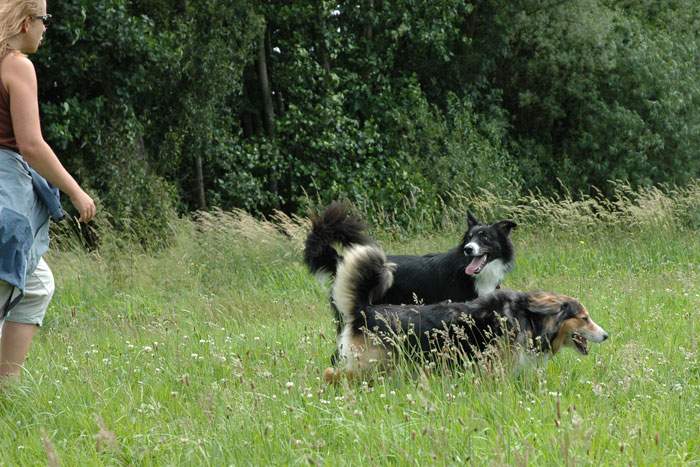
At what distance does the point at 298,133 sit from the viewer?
18141 mm

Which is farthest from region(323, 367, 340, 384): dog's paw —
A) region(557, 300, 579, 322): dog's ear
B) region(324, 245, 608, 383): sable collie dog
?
region(557, 300, 579, 322): dog's ear

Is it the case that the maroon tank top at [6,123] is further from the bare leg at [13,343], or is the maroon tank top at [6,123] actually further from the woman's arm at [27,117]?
the bare leg at [13,343]

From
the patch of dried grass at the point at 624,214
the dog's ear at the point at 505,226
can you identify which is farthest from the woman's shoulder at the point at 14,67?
the patch of dried grass at the point at 624,214

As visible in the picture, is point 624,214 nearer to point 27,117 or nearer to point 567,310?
point 567,310

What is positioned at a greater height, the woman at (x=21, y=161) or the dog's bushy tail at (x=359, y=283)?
the woman at (x=21, y=161)

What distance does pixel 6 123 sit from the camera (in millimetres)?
4273

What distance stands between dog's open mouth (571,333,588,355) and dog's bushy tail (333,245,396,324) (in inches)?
47.9

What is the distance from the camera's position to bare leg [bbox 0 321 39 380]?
14.8 ft

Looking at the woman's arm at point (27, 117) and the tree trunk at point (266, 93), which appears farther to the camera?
Result: the tree trunk at point (266, 93)

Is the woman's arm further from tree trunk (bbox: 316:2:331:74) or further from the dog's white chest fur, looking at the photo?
tree trunk (bbox: 316:2:331:74)

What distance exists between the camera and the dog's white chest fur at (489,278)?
7.49 metres

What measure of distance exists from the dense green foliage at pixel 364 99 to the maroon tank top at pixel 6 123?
7.38 m

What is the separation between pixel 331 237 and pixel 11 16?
2415mm

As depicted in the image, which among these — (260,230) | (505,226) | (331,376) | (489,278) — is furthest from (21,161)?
(260,230)
